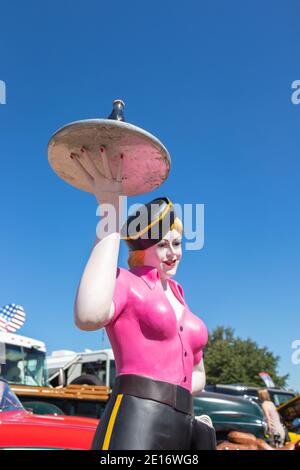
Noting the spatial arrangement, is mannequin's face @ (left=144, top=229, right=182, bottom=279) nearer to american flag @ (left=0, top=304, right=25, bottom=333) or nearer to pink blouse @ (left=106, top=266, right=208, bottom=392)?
pink blouse @ (left=106, top=266, right=208, bottom=392)

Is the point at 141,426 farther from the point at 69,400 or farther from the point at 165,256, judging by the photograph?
the point at 69,400

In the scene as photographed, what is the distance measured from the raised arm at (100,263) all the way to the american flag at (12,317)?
786cm

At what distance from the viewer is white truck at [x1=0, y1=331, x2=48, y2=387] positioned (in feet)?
27.7

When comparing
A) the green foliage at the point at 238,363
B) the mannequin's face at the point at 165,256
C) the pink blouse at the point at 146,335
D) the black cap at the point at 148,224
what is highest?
the black cap at the point at 148,224

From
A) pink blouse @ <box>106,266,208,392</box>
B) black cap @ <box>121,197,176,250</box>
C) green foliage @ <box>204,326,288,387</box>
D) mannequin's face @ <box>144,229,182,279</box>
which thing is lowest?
green foliage @ <box>204,326,288,387</box>

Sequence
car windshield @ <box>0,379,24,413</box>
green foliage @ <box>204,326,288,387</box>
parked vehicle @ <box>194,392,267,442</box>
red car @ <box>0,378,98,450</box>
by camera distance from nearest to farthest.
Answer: red car @ <box>0,378,98,450</box>, car windshield @ <box>0,379,24,413</box>, parked vehicle @ <box>194,392,267,442</box>, green foliage @ <box>204,326,288,387</box>

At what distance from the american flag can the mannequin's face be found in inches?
301

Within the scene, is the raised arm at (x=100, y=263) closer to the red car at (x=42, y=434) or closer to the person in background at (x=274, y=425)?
the red car at (x=42, y=434)

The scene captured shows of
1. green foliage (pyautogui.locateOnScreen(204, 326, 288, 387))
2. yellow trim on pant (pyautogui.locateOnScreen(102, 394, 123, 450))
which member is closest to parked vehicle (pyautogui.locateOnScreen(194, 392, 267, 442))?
yellow trim on pant (pyautogui.locateOnScreen(102, 394, 123, 450))

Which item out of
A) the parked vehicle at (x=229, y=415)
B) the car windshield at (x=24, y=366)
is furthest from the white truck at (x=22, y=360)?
the parked vehicle at (x=229, y=415)

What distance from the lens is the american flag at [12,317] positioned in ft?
31.1

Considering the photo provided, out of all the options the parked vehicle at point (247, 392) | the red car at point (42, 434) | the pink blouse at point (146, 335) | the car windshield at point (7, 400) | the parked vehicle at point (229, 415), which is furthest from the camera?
the parked vehicle at point (247, 392)

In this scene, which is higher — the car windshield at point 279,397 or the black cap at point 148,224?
the black cap at point 148,224
